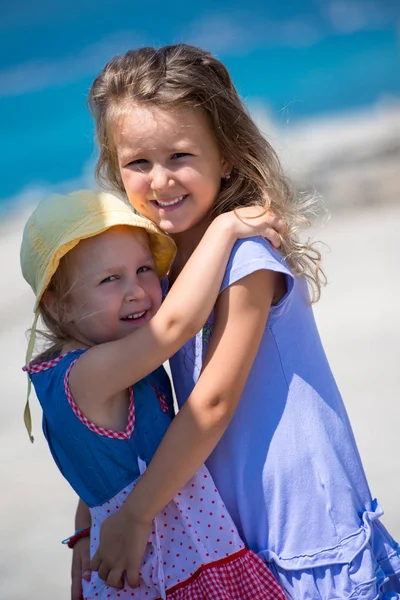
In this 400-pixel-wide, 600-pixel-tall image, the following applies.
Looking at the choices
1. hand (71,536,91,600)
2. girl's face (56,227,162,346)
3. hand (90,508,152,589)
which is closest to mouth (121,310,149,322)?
girl's face (56,227,162,346)

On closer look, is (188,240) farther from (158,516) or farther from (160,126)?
(158,516)

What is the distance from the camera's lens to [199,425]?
1841 millimetres

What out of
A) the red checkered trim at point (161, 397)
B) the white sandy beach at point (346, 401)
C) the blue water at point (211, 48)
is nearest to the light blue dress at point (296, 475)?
the red checkered trim at point (161, 397)

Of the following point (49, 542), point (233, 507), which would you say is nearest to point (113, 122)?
point (233, 507)

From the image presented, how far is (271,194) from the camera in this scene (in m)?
2.13

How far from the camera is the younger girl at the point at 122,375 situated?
1844 mm

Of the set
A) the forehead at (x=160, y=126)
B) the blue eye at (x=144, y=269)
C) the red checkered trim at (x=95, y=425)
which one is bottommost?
the red checkered trim at (x=95, y=425)

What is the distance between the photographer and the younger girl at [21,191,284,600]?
6.05 ft

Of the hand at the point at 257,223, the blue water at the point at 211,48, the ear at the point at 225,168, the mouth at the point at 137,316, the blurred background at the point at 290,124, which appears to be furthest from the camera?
the blue water at the point at 211,48

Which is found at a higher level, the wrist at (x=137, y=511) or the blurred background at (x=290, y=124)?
the blurred background at (x=290, y=124)

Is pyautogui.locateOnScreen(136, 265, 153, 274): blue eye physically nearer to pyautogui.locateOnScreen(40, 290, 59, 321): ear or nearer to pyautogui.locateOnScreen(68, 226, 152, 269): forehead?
pyautogui.locateOnScreen(68, 226, 152, 269): forehead

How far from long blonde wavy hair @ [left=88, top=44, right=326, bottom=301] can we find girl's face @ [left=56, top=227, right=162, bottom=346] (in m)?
0.29

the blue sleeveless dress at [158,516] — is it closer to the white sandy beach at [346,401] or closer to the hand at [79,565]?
the hand at [79,565]

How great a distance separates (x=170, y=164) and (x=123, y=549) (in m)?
0.88
